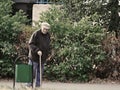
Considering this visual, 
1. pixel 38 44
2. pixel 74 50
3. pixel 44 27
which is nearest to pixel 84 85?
pixel 74 50

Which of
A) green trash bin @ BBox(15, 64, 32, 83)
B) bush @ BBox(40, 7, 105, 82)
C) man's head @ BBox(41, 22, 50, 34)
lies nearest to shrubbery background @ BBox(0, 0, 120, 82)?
bush @ BBox(40, 7, 105, 82)

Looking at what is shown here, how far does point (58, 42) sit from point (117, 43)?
1.93 m

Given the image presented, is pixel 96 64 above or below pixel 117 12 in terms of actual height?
below

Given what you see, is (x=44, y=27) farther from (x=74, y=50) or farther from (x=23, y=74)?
(x=74, y=50)

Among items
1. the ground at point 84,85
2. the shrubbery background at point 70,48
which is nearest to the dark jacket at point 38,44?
the ground at point 84,85

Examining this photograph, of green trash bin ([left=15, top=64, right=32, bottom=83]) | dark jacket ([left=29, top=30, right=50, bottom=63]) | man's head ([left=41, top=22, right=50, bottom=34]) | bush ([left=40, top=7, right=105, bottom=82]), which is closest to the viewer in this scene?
green trash bin ([left=15, top=64, right=32, bottom=83])

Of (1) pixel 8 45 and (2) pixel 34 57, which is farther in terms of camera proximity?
(1) pixel 8 45

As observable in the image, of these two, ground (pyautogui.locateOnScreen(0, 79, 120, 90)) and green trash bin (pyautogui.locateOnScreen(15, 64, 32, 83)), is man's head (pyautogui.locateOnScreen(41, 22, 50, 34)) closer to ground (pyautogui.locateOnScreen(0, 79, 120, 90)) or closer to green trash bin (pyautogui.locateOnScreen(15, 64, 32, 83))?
green trash bin (pyautogui.locateOnScreen(15, 64, 32, 83))

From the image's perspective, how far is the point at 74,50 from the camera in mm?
16719

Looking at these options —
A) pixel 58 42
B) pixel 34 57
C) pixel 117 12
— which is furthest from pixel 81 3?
pixel 34 57

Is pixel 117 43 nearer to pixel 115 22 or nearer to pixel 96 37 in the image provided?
pixel 96 37

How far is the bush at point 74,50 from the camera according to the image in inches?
658

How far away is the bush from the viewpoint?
16.7m

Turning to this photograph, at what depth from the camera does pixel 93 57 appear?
55.5 feet
